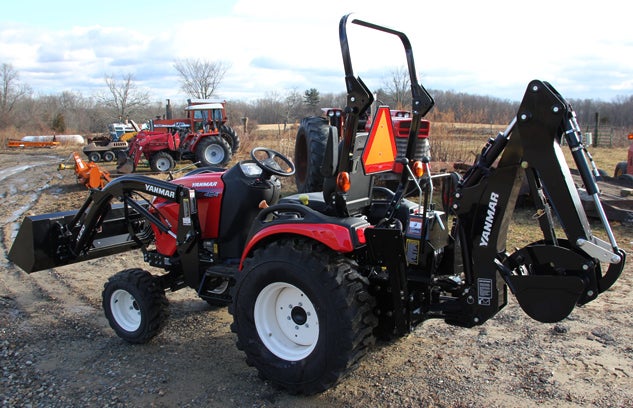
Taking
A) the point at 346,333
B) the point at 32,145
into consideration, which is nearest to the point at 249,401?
the point at 346,333

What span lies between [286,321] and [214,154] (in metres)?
15.8

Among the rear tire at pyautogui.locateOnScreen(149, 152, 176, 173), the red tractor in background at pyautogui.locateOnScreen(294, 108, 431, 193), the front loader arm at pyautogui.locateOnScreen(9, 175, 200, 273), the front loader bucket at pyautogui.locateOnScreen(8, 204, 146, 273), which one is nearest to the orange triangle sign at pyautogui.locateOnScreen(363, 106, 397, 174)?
the front loader arm at pyautogui.locateOnScreen(9, 175, 200, 273)

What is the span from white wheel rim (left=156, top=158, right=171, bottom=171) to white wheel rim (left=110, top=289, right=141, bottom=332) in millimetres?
14234

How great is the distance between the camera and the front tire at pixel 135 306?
443 cm

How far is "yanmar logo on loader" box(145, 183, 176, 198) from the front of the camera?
4457mm

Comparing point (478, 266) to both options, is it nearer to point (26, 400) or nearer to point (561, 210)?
point (561, 210)

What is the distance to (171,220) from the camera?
4.83 metres

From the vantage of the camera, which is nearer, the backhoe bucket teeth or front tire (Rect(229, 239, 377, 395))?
the backhoe bucket teeth

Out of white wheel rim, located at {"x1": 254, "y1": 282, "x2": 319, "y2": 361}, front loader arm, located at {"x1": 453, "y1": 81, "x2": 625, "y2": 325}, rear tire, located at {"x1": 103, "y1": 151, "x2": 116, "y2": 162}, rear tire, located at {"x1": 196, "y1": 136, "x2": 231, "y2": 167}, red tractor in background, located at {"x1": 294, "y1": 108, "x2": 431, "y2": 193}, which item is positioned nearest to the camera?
front loader arm, located at {"x1": 453, "y1": 81, "x2": 625, "y2": 325}

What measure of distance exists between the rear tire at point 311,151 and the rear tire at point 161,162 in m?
9.84

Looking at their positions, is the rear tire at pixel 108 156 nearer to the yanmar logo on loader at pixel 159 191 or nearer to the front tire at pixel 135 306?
the front tire at pixel 135 306

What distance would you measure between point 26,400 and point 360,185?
8.86 feet

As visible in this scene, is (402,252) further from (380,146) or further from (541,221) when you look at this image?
(541,221)

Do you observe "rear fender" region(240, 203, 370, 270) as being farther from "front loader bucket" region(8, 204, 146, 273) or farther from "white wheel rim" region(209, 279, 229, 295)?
"front loader bucket" region(8, 204, 146, 273)
